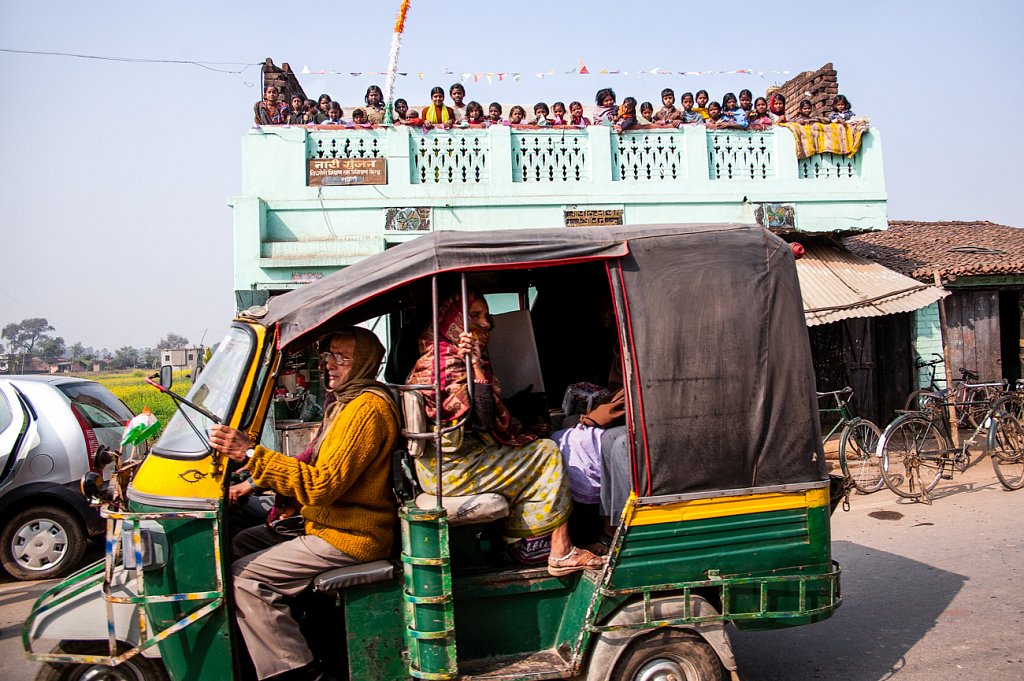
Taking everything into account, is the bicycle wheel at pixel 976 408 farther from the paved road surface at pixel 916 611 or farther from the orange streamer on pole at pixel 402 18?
the orange streamer on pole at pixel 402 18

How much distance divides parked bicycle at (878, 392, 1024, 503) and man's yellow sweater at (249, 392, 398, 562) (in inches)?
282

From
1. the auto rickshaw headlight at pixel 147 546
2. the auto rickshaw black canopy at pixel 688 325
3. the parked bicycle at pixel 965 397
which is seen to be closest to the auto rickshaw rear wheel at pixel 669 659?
the auto rickshaw black canopy at pixel 688 325

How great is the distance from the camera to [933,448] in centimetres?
912

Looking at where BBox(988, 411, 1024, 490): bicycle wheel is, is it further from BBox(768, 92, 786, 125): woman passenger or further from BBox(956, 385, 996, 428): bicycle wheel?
BBox(768, 92, 786, 125): woman passenger

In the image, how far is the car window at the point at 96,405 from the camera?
711cm

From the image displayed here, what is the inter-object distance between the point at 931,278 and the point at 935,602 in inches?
341

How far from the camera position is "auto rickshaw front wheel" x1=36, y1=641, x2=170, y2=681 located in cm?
326

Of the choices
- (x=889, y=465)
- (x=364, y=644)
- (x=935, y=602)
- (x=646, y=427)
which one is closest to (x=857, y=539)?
(x=935, y=602)

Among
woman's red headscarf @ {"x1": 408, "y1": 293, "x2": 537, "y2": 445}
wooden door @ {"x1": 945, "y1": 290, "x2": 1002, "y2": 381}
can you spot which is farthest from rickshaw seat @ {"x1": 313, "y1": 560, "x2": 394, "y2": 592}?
wooden door @ {"x1": 945, "y1": 290, "x2": 1002, "y2": 381}

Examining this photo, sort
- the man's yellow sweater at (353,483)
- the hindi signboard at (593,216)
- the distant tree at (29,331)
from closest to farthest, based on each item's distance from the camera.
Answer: the man's yellow sweater at (353,483)
the hindi signboard at (593,216)
the distant tree at (29,331)

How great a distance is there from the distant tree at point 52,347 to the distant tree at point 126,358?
2720 millimetres

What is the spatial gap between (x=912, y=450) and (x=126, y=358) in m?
43.7

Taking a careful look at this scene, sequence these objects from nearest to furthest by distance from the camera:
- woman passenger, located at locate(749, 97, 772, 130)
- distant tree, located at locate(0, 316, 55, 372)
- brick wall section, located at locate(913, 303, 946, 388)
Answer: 1. woman passenger, located at locate(749, 97, 772, 130)
2. brick wall section, located at locate(913, 303, 946, 388)
3. distant tree, located at locate(0, 316, 55, 372)

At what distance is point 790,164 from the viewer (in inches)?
485
